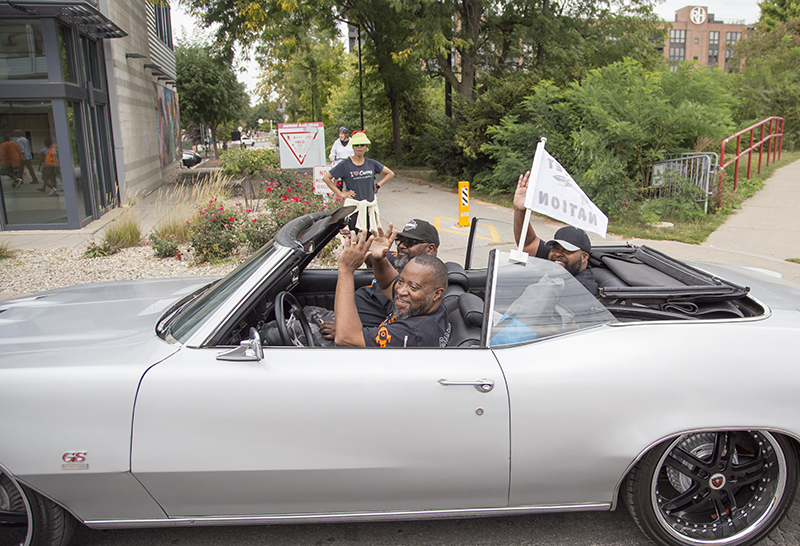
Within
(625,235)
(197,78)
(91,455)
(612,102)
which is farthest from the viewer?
(197,78)

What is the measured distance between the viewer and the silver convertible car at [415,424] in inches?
95.1

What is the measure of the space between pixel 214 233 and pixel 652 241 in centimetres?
642

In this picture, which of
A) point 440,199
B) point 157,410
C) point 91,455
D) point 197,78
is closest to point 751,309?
point 157,410

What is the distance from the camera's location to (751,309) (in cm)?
296

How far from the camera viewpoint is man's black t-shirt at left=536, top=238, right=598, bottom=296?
3.28 metres

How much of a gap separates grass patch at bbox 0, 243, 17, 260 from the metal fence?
10.5 m

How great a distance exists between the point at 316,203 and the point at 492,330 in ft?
21.8

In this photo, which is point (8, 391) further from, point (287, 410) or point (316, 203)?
point (316, 203)

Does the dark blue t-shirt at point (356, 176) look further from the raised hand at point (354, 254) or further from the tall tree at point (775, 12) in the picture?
the tall tree at point (775, 12)

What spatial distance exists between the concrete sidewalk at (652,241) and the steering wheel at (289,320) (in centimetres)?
142

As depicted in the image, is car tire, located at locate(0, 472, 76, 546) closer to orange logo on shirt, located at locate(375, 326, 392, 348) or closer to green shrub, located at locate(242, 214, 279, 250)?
orange logo on shirt, located at locate(375, 326, 392, 348)

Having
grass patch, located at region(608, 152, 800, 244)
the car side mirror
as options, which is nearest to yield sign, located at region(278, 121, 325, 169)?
grass patch, located at region(608, 152, 800, 244)

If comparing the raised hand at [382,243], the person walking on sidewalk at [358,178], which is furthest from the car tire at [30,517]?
the person walking on sidewalk at [358,178]

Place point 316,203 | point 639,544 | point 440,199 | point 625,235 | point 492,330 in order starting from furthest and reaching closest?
point 440,199 → point 625,235 → point 316,203 → point 639,544 → point 492,330
